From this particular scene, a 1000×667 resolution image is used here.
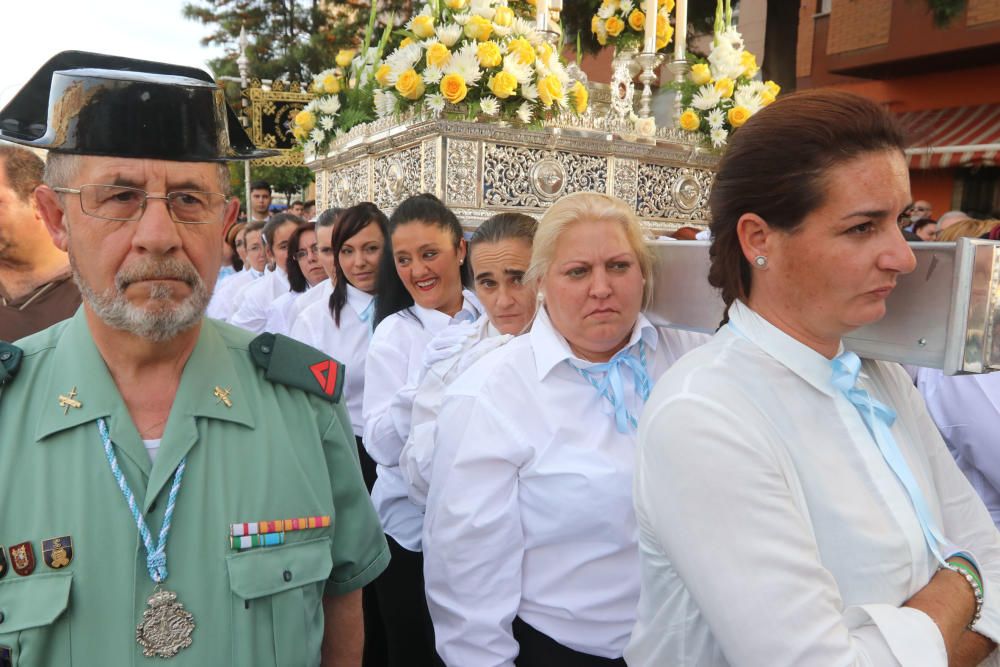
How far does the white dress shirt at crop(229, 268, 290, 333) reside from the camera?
558 centimetres

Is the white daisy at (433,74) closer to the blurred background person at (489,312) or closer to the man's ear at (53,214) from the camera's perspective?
the blurred background person at (489,312)

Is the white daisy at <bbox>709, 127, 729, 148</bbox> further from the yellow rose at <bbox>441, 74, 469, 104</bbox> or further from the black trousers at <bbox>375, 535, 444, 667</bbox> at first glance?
the black trousers at <bbox>375, 535, 444, 667</bbox>

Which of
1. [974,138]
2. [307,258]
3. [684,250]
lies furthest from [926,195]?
[684,250]

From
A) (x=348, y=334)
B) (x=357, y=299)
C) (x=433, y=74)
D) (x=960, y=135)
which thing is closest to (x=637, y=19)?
(x=433, y=74)

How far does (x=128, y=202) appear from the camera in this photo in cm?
134

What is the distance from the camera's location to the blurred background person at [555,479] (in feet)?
5.95

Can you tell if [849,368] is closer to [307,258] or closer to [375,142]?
[375,142]

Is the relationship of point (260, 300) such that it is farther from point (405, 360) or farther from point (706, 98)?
point (706, 98)

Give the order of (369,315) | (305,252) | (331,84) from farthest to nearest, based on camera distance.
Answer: (305,252) → (331,84) → (369,315)

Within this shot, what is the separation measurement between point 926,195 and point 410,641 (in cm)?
1441

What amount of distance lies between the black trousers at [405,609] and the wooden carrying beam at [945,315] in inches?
72.5

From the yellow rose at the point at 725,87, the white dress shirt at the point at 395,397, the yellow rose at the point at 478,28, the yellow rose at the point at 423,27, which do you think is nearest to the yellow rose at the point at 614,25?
the yellow rose at the point at 725,87

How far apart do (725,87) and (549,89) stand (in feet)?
4.43

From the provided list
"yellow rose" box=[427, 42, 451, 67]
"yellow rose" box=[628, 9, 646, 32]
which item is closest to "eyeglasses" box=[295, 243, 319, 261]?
"yellow rose" box=[427, 42, 451, 67]
